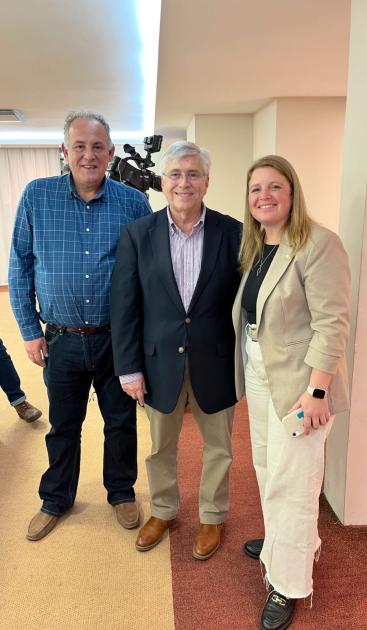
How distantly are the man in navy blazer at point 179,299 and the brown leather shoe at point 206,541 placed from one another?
47 cm

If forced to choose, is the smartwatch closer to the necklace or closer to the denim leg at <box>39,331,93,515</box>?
the necklace

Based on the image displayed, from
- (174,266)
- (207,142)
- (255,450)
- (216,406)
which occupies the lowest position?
(255,450)

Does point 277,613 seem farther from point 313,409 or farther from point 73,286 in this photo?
point 73,286

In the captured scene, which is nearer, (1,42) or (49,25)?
(49,25)

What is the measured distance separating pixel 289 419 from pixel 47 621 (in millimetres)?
1068

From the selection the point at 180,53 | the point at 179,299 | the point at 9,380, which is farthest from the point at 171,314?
the point at 180,53

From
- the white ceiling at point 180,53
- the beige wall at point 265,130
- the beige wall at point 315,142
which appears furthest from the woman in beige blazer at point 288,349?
the beige wall at point 265,130

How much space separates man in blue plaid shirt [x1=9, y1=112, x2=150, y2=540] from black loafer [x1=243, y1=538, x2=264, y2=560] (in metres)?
0.48

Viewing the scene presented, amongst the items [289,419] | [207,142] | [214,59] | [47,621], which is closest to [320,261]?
[289,419]

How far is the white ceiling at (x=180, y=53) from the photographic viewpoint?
2164 millimetres

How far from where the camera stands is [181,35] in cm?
238

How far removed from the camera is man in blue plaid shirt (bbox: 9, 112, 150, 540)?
1653 mm

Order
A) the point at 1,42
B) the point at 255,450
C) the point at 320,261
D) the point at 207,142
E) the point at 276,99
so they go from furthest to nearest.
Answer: the point at 207,142 < the point at 276,99 < the point at 1,42 < the point at 255,450 < the point at 320,261

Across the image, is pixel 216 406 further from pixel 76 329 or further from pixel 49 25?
pixel 49 25
